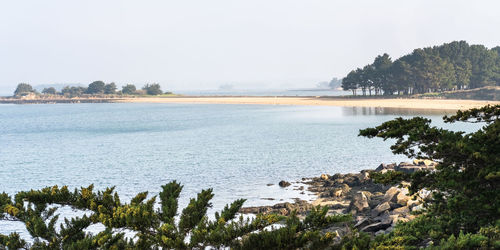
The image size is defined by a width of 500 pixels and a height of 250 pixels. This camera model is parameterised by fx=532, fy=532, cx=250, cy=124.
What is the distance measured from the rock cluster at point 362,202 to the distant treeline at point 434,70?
87021 millimetres

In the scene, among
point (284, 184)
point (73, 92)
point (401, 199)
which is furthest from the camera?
point (73, 92)

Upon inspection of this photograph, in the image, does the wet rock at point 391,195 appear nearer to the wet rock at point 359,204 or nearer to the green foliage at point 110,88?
the wet rock at point 359,204

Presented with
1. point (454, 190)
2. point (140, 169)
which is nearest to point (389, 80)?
point (140, 169)

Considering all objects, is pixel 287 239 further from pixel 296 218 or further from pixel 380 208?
pixel 380 208

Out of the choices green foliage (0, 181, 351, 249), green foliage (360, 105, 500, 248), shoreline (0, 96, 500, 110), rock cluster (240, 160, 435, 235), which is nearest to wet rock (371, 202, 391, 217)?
rock cluster (240, 160, 435, 235)

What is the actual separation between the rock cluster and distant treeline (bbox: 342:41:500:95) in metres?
87.0

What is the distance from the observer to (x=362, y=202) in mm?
20922

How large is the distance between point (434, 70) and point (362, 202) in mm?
97524

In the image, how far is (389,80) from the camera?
11631 cm

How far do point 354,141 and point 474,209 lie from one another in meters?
39.0

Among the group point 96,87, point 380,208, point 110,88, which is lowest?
point 380,208

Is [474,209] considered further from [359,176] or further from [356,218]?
[359,176]

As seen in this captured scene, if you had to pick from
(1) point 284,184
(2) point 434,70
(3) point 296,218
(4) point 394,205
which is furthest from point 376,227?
(2) point 434,70

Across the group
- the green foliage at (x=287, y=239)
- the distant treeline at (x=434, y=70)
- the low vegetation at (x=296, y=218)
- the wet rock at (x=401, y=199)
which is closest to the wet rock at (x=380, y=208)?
the wet rock at (x=401, y=199)
